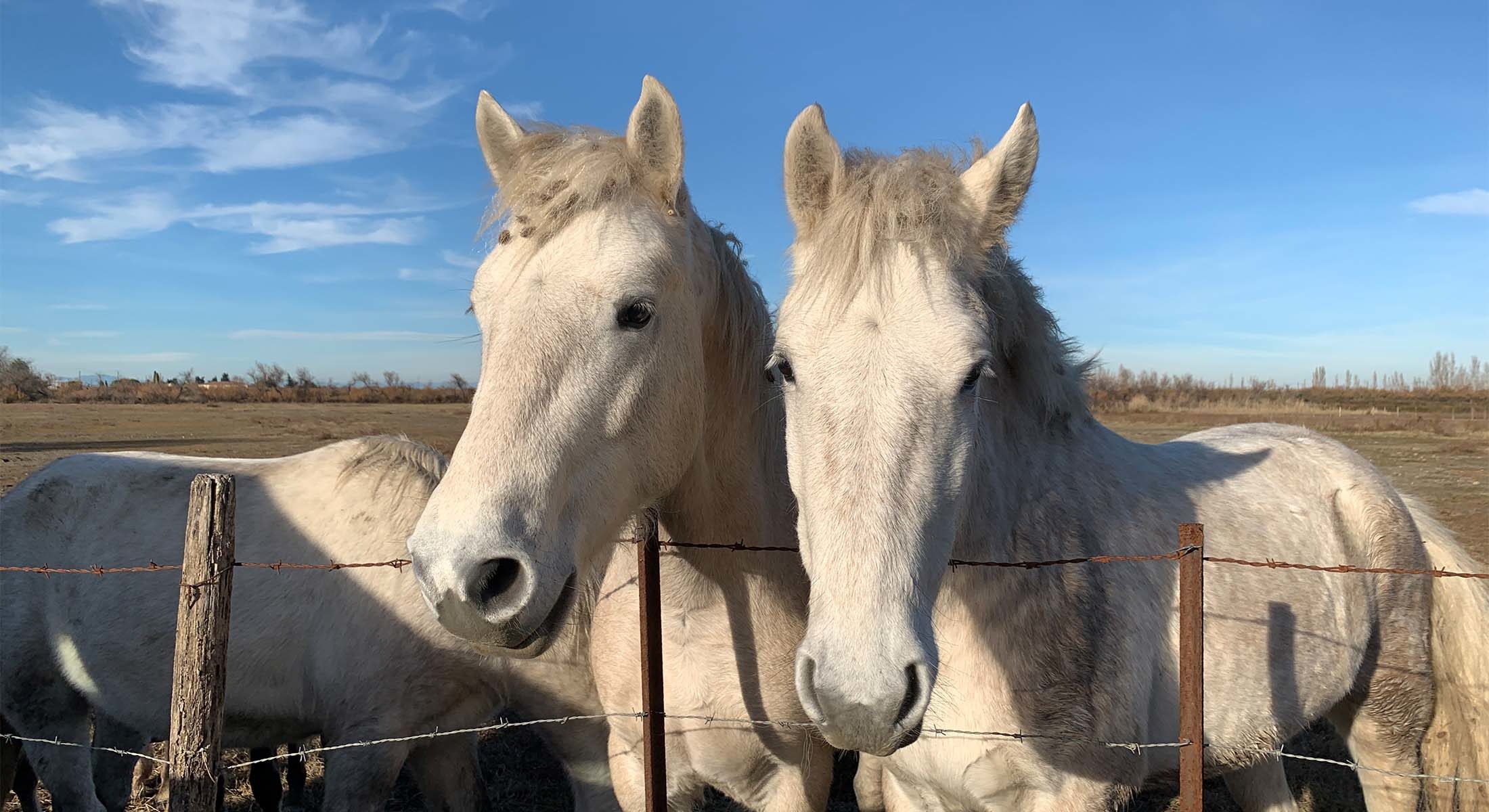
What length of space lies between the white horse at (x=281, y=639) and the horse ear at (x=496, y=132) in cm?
200

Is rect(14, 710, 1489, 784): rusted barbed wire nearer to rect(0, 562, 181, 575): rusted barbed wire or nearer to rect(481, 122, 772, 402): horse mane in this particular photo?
rect(0, 562, 181, 575): rusted barbed wire

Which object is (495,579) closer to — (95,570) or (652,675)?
A: (652,675)

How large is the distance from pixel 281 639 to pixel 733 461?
2.64 metres

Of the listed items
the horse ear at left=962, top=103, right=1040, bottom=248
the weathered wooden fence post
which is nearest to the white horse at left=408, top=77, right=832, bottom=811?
the horse ear at left=962, top=103, right=1040, bottom=248

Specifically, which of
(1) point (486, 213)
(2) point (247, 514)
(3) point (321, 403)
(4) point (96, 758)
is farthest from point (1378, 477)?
(3) point (321, 403)

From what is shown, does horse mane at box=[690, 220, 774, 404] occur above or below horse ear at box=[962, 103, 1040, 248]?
→ below

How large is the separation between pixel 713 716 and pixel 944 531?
126 centimetres

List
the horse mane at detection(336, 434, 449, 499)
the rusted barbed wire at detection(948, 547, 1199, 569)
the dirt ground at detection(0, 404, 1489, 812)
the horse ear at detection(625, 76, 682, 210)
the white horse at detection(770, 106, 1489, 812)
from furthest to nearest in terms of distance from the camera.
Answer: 1. the dirt ground at detection(0, 404, 1489, 812)
2. the horse mane at detection(336, 434, 449, 499)
3. the horse ear at detection(625, 76, 682, 210)
4. the rusted barbed wire at detection(948, 547, 1199, 569)
5. the white horse at detection(770, 106, 1489, 812)

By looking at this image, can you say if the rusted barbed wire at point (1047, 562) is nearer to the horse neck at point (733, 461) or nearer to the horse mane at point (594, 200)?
the horse neck at point (733, 461)

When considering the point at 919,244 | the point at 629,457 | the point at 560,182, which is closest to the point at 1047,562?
the point at 919,244

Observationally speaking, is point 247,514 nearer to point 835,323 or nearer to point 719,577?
point 719,577

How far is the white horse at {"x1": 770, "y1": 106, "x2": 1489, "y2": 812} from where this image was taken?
1595 millimetres

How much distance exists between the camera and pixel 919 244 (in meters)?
1.81

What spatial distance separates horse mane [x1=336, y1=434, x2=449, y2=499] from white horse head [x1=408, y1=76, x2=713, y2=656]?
2.14 m
